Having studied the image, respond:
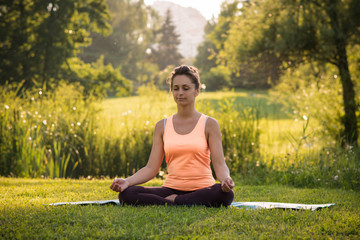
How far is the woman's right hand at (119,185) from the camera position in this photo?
11.5ft

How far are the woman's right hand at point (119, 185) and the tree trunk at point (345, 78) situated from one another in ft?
21.9

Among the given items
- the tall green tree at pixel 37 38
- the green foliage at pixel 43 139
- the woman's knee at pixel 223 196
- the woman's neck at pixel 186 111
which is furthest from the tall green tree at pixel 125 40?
the woman's knee at pixel 223 196

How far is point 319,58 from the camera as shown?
1003 centimetres

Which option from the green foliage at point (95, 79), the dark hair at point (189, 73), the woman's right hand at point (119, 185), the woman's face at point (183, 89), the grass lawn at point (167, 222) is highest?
the green foliage at point (95, 79)

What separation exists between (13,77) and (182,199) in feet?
52.4

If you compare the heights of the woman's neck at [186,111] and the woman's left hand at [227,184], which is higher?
the woman's neck at [186,111]

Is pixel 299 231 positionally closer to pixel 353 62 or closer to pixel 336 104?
pixel 336 104

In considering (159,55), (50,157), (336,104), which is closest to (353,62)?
(336,104)

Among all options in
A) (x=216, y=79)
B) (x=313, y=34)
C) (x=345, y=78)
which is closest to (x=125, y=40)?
(x=216, y=79)

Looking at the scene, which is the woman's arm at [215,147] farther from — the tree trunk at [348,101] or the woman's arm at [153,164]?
the tree trunk at [348,101]

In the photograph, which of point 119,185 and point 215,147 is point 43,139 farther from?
point 215,147

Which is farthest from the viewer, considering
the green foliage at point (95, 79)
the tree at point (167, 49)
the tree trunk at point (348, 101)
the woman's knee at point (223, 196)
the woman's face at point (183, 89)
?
the tree at point (167, 49)

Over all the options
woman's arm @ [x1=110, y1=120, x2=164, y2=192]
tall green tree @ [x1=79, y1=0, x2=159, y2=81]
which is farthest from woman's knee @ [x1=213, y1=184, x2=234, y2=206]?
tall green tree @ [x1=79, y1=0, x2=159, y2=81]

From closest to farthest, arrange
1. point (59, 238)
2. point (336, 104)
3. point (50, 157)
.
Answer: point (59, 238), point (50, 157), point (336, 104)
